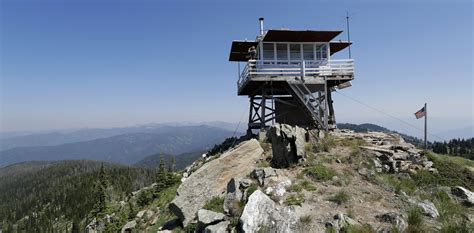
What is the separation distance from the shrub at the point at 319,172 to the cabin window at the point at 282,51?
14.5m

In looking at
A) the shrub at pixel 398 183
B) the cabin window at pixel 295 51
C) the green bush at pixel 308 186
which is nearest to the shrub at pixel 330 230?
the green bush at pixel 308 186

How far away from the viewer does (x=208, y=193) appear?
1247 cm

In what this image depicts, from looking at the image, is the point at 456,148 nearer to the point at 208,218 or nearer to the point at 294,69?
the point at 294,69

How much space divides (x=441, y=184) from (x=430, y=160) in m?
2.77

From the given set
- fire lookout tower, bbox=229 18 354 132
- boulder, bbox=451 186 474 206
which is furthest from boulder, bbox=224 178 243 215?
fire lookout tower, bbox=229 18 354 132

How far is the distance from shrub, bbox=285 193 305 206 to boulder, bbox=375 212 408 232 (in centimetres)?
220

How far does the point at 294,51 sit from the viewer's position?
Answer: 2508cm

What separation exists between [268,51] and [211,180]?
48.5 feet

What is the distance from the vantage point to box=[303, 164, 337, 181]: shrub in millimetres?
11297

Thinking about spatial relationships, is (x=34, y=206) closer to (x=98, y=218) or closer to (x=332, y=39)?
(x=98, y=218)

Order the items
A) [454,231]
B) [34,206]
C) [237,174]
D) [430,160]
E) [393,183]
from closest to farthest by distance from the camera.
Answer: [454,231], [393,183], [237,174], [430,160], [34,206]

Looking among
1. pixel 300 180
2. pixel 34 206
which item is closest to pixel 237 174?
pixel 300 180

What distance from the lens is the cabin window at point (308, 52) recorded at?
2492 centimetres

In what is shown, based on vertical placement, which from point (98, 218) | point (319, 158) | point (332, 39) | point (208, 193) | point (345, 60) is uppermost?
point (332, 39)
